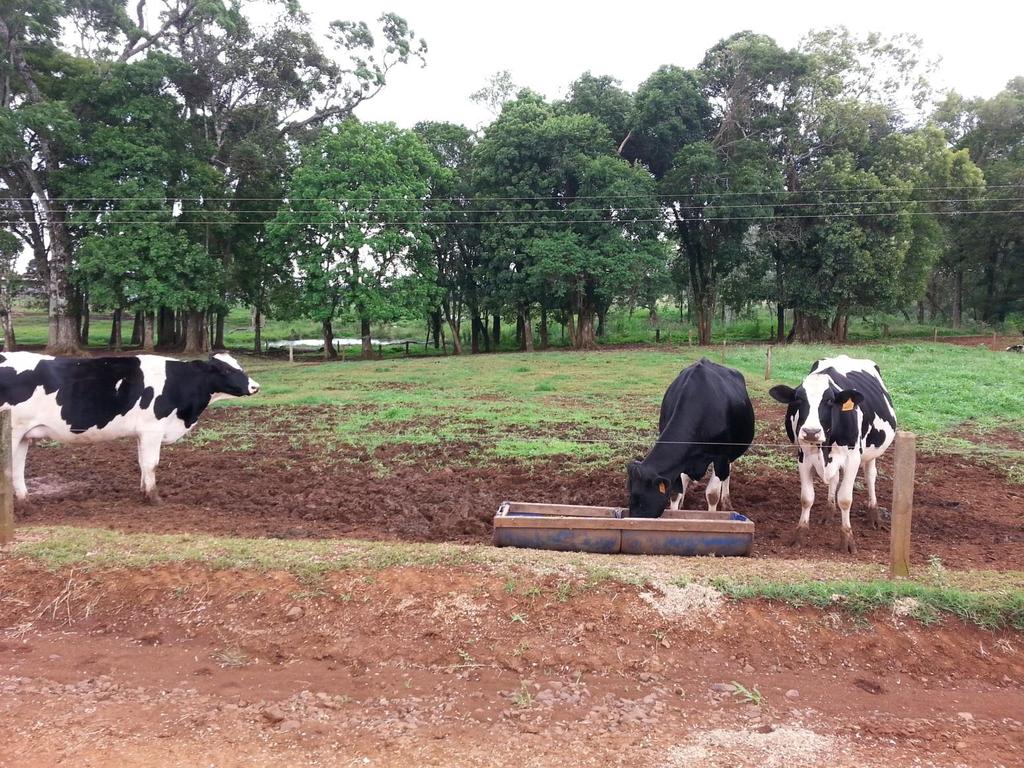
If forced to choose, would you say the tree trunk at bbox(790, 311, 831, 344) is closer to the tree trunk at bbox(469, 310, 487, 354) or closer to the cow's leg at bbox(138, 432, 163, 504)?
the tree trunk at bbox(469, 310, 487, 354)

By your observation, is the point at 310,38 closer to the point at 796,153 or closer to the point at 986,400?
the point at 796,153

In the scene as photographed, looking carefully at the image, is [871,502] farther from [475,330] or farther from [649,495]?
[475,330]

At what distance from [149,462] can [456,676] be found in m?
5.74

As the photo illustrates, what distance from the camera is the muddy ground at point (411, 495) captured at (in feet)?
23.8

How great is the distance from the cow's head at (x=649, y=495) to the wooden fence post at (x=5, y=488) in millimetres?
5688

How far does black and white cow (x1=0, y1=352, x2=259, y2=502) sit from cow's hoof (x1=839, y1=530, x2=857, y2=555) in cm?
772

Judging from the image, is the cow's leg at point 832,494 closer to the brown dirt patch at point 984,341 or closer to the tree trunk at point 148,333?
the brown dirt patch at point 984,341

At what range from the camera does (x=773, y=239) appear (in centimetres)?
3581

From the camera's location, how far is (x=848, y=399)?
7.13 m

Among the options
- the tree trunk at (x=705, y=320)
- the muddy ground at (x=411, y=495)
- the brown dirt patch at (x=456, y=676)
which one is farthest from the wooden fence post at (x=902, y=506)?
the tree trunk at (x=705, y=320)

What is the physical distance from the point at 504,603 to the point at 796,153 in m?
37.6

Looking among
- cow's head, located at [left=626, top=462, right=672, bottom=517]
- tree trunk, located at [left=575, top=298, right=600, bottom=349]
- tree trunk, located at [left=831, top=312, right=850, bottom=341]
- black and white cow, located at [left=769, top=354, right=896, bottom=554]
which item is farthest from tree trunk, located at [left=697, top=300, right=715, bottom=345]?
cow's head, located at [left=626, top=462, right=672, bottom=517]

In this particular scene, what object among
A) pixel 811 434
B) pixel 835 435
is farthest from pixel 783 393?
pixel 811 434

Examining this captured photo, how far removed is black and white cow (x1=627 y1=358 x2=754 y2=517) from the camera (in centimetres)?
686
